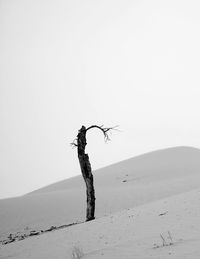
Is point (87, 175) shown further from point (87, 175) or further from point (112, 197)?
point (112, 197)

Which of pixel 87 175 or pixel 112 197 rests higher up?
pixel 87 175

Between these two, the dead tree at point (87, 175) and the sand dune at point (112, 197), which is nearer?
the dead tree at point (87, 175)

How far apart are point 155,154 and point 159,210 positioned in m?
30.6

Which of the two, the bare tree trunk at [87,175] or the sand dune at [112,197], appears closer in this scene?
the bare tree trunk at [87,175]

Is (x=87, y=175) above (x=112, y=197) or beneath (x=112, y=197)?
above

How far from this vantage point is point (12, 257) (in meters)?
11.5

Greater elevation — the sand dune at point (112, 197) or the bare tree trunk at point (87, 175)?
the bare tree trunk at point (87, 175)

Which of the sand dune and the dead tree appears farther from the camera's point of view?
the sand dune

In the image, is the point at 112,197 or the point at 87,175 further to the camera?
the point at 112,197

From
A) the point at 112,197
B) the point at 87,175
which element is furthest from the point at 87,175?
the point at 112,197

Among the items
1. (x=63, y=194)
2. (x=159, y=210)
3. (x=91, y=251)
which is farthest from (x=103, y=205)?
(x=91, y=251)

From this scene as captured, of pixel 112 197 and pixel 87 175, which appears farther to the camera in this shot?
pixel 112 197

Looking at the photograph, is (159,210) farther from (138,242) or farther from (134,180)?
(134,180)

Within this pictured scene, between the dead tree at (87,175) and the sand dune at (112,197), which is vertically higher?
the dead tree at (87,175)
